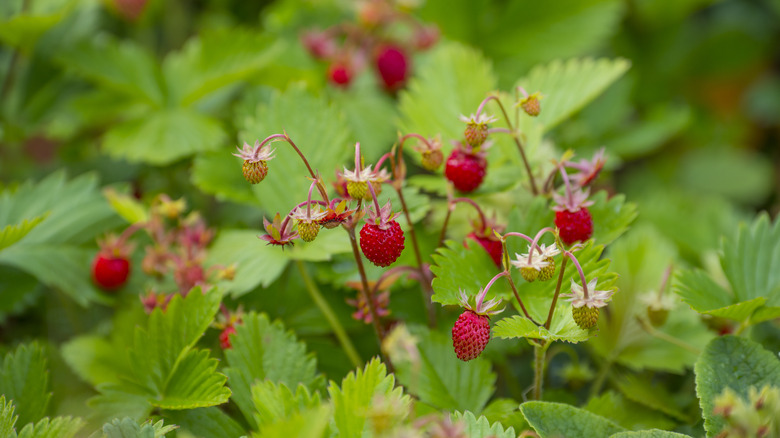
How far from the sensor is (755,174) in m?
2.08

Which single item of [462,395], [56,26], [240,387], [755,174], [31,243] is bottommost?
[755,174]

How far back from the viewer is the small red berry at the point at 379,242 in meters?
0.78

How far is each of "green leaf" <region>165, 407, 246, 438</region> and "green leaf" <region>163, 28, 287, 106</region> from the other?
715 mm

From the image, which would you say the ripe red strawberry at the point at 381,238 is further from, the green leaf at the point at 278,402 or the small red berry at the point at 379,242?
the green leaf at the point at 278,402

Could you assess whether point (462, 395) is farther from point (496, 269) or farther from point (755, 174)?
point (755, 174)

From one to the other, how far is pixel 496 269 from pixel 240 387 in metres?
0.37

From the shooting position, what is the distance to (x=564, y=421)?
2.60 ft

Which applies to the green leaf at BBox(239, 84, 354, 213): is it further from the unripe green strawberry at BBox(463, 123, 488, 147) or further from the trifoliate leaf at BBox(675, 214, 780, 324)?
the trifoliate leaf at BBox(675, 214, 780, 324)

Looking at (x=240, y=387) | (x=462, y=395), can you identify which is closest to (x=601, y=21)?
(x=462, y=395)

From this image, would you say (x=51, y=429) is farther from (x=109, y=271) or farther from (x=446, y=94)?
(x=446, y=94)

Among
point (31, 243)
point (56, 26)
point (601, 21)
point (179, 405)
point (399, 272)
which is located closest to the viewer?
point (179, 405)

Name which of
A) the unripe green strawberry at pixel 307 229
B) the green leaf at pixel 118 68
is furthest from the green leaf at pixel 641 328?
the green leaf at pixel 118 68

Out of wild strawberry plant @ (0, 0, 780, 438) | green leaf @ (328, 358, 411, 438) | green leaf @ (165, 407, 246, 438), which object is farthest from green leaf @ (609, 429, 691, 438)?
green leaf @ (165, 407, 246, 438)

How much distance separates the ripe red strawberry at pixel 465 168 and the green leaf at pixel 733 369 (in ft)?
1.20
